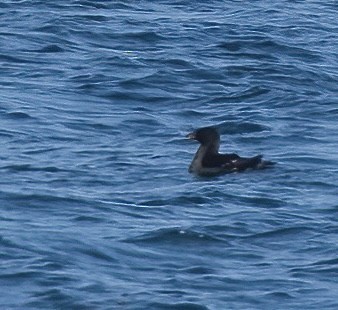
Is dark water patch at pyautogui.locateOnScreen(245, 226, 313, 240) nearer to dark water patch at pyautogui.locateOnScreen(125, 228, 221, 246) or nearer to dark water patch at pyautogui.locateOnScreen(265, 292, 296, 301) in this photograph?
dark water patch at pyautogui.locateOnScreen(125, 228, 221, 246)

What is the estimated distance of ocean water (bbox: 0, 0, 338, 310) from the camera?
1369 cm

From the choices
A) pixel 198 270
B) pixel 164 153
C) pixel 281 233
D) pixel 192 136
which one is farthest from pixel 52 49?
pixel 198 270

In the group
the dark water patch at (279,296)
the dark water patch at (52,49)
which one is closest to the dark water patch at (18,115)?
the dark water patch at (52,49)

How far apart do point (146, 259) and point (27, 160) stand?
3596 mm

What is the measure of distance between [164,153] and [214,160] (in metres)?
0.71

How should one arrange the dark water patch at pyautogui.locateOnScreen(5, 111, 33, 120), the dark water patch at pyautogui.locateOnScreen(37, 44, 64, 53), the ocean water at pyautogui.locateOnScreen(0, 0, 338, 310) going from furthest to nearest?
the dark water patch at pyautogui.locateOnScreen(37, 44, 64, 53)
the dark water patch at pyautogui.locateOnScreen(5, 111, 33, 120)
the ocean water at pyautogui.locateOnScreen(0, 0, 338, 310)

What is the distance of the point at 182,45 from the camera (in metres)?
24.6

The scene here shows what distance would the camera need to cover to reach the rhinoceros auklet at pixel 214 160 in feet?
57.1

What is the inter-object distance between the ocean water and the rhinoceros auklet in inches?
5.2

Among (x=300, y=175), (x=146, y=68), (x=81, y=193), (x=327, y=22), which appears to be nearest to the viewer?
(x=81, y=193)

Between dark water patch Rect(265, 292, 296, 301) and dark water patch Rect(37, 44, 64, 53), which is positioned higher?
dark water patch Rect(265, 292, 296, 301)

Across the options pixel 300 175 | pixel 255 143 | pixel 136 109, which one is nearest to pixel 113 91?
pixel 136 109

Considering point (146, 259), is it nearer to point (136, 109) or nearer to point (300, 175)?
point (300, 175)

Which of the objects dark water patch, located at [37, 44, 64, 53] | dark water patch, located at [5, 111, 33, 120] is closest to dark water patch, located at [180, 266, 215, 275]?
dark water patch, located at [5, 111, 33, 120]
